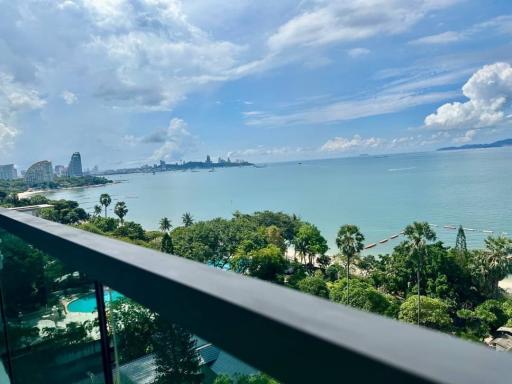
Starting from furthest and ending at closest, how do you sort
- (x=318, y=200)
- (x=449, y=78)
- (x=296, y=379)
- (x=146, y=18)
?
(x=449, y=78) < (x=318, y=200) < (x=146, y=18) < (x=296, y=379)

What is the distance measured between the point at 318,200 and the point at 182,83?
4402 centimetres

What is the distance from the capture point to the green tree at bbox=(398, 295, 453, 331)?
2102 cm

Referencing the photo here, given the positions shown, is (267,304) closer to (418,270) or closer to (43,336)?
(43,336)

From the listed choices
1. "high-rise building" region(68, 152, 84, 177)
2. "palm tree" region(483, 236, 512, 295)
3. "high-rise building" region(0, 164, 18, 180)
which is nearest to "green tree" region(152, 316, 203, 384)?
"palm tree" region(483, 236, 512, 295)

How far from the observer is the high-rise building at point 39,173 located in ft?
318

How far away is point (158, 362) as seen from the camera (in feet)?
2.81

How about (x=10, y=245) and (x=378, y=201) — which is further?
(x=378, y=201)

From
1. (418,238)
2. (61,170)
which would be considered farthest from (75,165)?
(418,238)

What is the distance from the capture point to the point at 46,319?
1.56 metres

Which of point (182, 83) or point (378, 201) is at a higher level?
point (182, 83)

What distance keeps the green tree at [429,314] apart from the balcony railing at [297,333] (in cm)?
2281

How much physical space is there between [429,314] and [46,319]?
23.2 meters

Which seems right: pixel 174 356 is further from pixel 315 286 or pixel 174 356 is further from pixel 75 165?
pixel 75 165

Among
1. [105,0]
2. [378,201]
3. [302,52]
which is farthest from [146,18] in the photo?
[378,201]
